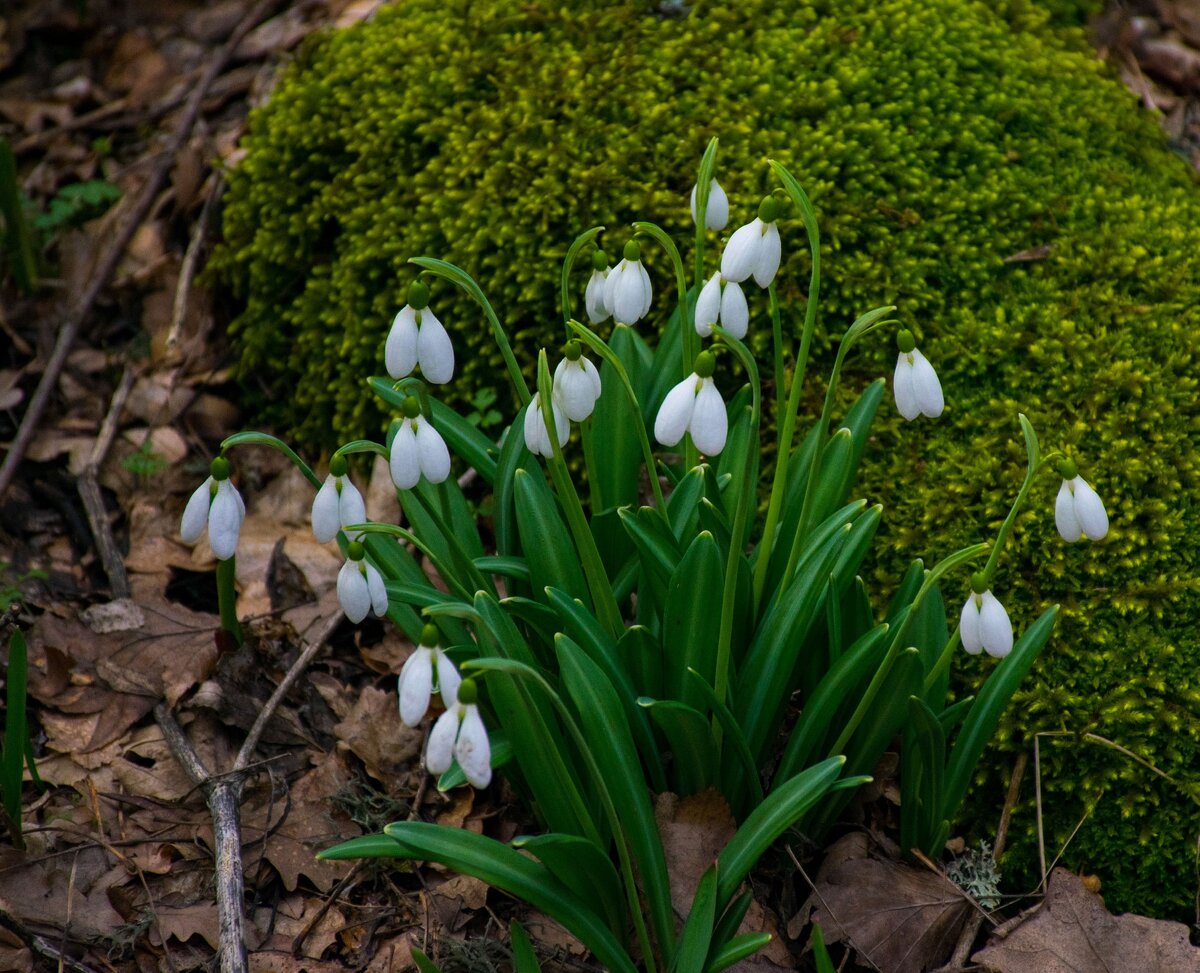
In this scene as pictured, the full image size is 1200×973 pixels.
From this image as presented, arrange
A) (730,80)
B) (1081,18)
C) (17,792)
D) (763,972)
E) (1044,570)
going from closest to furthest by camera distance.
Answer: (763,972) < (17,792) < (1044,570) < (730,80) < (1081,18)

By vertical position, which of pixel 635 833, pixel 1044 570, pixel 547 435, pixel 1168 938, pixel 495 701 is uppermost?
pixel 547 435

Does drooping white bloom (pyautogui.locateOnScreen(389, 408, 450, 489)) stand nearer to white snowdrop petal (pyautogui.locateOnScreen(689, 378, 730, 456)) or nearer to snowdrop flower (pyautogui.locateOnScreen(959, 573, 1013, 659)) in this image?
white snowdrop petal (pyautogui.locateOnScreen(689, 378, 730, 456))

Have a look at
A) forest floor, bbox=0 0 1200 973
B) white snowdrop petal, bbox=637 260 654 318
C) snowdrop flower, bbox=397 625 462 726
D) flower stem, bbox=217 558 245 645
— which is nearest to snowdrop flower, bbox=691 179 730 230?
white snowdrop petal, bbox=637 260 654 318

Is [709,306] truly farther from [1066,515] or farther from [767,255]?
[1066,515]

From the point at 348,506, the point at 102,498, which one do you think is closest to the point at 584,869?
the point at 348,506

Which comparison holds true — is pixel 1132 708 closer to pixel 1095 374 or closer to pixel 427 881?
pixel 1095 374

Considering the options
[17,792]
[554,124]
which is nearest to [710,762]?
[17,792]
